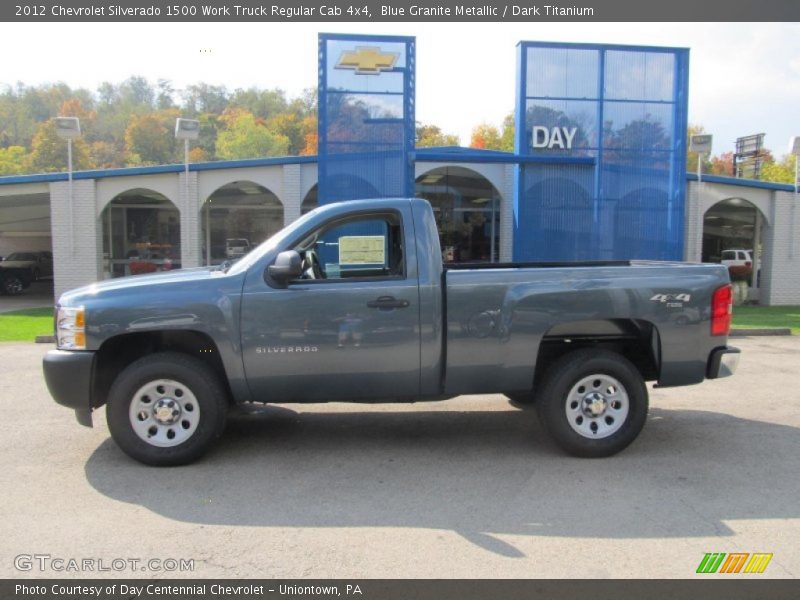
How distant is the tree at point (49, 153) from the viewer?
8369 cm

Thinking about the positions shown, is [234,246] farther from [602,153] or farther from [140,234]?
[602,153]

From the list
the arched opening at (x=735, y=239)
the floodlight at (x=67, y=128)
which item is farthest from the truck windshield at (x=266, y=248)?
the arched opening at (x=735, y=239)

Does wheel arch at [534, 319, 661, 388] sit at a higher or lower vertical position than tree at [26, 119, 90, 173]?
lower

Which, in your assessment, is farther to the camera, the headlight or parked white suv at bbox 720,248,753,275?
parked white suv at bbox 720,248,753,275

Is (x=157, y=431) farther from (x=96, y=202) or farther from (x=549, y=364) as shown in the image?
(x=96, y=202)

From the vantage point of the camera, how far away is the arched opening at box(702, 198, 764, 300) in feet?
67.8

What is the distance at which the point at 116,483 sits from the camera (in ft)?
15.4

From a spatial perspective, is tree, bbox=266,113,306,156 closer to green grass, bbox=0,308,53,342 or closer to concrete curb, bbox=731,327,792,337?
green grass, bbox=0,308,53,342

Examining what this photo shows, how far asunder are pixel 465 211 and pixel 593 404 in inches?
622

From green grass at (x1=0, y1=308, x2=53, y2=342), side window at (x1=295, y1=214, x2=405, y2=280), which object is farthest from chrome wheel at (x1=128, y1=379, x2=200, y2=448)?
green grass at (x1=0, y1=308, x2=53, y2=342)

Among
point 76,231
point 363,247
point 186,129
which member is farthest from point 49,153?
point 363,247

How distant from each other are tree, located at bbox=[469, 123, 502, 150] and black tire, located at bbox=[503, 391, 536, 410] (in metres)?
63.3
